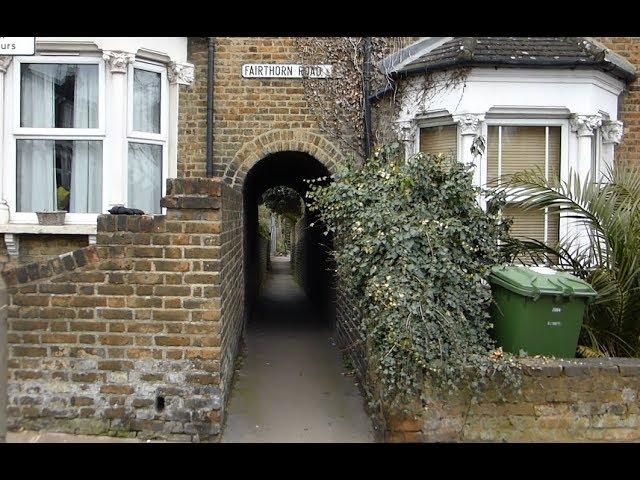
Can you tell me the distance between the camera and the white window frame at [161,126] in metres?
6.78

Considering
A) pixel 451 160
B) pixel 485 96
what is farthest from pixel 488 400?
pixel 485 96

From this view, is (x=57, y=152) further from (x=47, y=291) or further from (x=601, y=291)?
(x=601, y=291)

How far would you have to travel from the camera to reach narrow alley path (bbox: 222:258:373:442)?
492 cm

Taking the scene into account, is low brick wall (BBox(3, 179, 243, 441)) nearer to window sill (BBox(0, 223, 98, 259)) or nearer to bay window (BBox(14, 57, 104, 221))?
window sill (BBox(0, 223, 98, 259))

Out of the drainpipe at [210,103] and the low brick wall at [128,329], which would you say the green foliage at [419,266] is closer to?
the low brick wall at [128,329]

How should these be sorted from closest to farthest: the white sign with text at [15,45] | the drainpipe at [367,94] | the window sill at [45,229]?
the white sign with text at [15,45]
the window sill at [45,229]
the drainpipe at [367,94]

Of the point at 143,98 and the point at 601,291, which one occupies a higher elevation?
the point at 143,98

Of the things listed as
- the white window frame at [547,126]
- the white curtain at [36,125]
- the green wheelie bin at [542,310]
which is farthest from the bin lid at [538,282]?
the white curtain at [36,125]

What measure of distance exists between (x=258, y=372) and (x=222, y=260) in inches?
87.4

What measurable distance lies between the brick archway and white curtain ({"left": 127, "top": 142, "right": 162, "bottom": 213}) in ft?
2.91

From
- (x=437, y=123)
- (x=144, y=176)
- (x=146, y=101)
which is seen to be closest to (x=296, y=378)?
(x=144, y=176)

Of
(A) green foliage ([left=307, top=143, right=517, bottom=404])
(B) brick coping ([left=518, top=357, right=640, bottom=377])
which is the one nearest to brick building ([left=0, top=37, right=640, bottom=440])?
(A) green foliage ([left=307, top=143, right=517, bottom=404])

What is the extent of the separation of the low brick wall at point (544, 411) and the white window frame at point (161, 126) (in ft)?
13.9

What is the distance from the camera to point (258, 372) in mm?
6547
